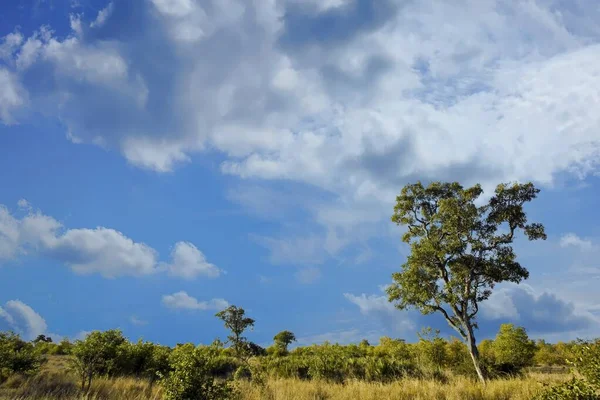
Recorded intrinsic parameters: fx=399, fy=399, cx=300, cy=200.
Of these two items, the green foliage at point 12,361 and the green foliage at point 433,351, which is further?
the green foliage at point 433,351

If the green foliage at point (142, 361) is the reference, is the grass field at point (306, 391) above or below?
below

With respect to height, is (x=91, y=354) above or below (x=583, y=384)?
above

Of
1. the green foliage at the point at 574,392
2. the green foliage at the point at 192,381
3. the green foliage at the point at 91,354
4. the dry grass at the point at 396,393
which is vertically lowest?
the dry grass at the point at 396,393

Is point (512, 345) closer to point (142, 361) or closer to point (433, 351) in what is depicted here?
point (433, 351)

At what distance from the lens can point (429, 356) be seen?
35.9m

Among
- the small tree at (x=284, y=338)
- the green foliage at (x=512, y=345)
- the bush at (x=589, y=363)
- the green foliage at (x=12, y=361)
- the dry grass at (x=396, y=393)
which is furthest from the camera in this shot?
the small tree at (x=284, y=338)

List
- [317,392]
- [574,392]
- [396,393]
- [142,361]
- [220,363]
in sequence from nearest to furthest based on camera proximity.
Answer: [574,392], [396,393], [317,392], [142,361], [220,363]

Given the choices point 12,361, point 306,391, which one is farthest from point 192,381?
point 12,361

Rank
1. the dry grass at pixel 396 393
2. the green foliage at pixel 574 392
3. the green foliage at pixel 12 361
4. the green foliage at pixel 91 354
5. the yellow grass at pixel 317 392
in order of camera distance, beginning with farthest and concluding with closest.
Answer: the green foliage at pixel 12 361
the green foliage at pixel 91 354
the yellow grass at pixel 317 392
the dry grass at pixel 396 393
the green foliage at pixel 574 392

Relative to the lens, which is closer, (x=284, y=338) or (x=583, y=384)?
(x=583, y=384)

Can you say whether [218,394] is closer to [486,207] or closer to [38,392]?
[38,392]

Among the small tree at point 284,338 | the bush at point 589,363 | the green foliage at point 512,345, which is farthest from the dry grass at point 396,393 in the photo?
the small tree at point 284,338

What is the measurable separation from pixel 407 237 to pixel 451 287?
15.7 ft

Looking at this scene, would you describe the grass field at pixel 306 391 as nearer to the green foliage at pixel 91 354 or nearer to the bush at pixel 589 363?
the green foliage at pixel 91 354
